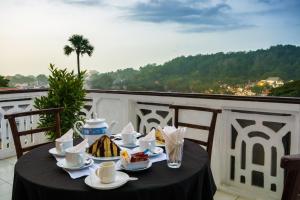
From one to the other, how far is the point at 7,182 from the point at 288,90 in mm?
3259

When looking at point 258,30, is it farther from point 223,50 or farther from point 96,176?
point 96,176

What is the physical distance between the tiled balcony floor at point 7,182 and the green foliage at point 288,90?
44.5 inches

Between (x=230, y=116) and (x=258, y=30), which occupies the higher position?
(x=258, y=30)

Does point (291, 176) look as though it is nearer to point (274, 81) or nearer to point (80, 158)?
point (80, 158)

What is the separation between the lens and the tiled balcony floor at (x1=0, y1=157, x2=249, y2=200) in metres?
2.80

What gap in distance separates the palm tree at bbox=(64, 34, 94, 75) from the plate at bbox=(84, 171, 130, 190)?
10.0 ft

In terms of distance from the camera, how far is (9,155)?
13.5ft

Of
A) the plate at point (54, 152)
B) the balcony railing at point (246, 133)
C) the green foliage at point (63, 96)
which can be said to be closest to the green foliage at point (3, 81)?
the green foliage at point (63, 96)

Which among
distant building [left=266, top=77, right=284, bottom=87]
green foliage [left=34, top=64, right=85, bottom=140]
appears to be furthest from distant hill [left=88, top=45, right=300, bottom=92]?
green foliage [left=34, top=64, right=85, bottom=140]

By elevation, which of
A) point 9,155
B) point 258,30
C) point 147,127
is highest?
point 258,30

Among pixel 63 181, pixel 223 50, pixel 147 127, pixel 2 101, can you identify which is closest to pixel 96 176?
pixel 63 181

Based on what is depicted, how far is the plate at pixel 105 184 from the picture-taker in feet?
3.91

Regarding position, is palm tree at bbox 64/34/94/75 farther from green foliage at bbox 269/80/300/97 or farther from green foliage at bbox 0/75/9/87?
green foliage at bbox 269/80/300/97

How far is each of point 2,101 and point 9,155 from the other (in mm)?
821
